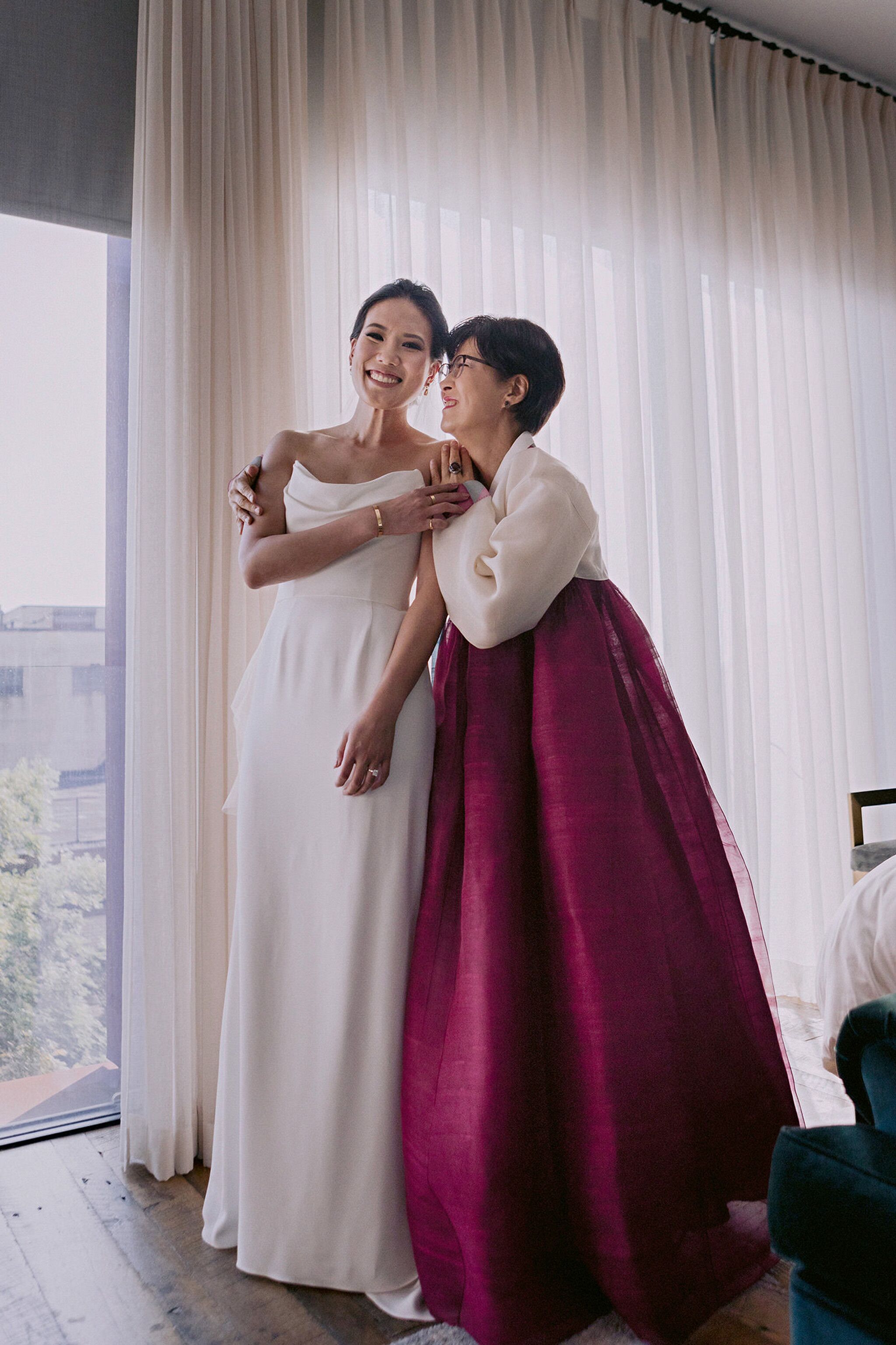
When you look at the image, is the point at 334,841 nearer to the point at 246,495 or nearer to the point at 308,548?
the point at 308,548

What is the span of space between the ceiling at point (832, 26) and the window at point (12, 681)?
116 inches

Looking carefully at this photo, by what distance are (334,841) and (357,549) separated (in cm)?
52

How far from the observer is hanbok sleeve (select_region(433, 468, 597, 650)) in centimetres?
155

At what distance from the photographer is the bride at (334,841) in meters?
1.53

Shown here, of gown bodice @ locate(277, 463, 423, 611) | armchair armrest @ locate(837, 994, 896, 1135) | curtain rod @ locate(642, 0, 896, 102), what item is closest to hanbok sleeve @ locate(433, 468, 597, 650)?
gown bodice @ locate(277, 463, 423, 611)

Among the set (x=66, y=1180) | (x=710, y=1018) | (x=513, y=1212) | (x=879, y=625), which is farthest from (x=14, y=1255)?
(x=879, y=625)

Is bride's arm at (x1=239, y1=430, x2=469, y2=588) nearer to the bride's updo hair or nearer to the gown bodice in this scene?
the gown bodice

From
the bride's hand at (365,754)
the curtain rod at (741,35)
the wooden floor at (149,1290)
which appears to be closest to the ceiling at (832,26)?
the curtain rod at (741,35)

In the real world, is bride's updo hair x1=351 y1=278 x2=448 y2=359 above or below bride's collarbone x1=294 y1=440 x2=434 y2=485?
above

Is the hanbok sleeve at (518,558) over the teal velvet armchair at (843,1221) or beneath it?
over

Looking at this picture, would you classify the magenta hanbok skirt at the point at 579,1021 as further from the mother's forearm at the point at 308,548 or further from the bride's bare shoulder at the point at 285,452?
the bride's bare shoulder at the point at 285,452

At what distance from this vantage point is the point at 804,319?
3268mm

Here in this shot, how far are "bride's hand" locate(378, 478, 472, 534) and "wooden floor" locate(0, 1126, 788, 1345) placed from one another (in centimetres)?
124

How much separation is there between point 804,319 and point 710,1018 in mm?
2590
